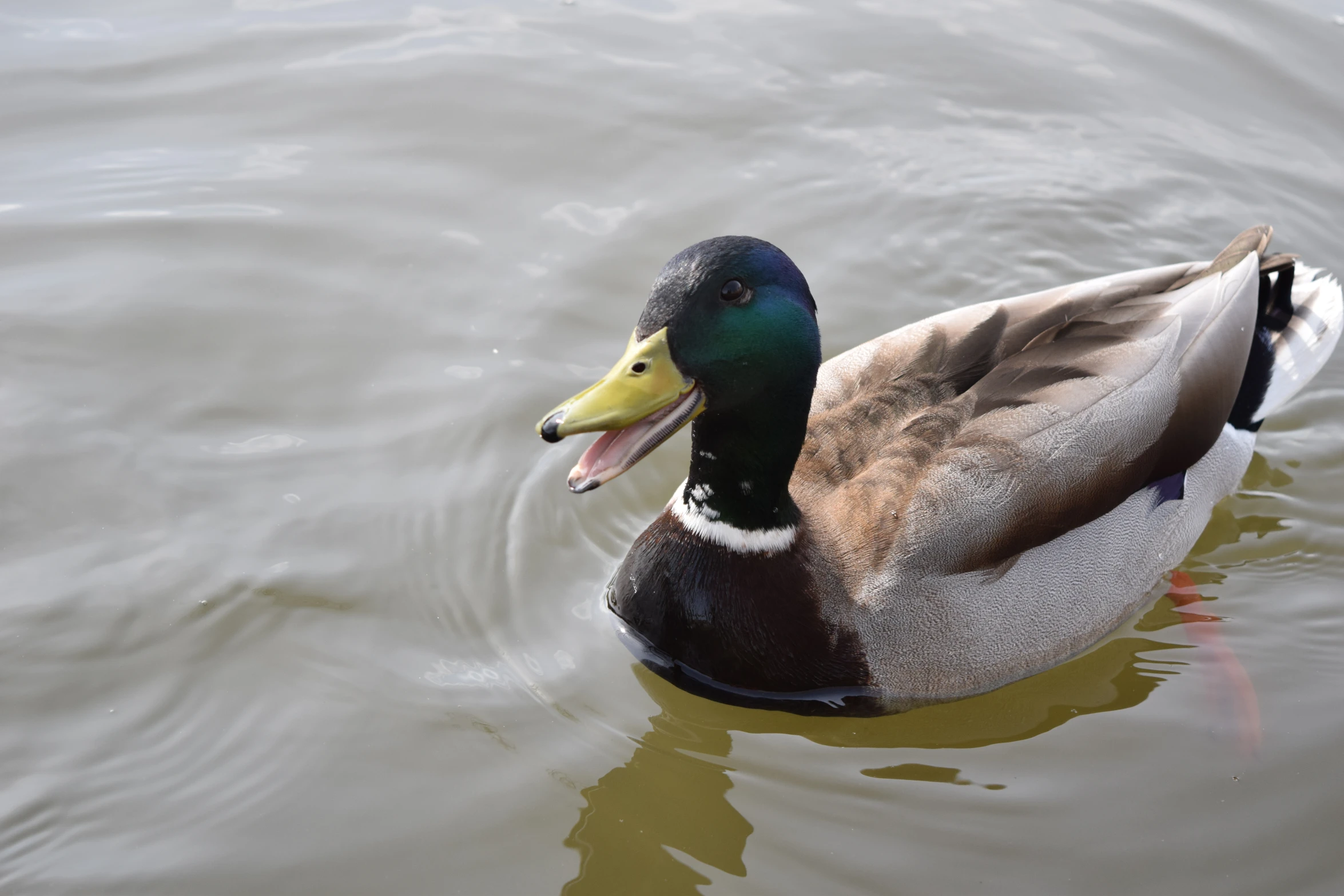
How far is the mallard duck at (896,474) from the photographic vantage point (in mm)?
3668

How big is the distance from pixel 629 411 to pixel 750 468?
526 mm

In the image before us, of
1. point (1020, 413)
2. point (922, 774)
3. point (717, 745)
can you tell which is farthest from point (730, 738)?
point (1020, 413)

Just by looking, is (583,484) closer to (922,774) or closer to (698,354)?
(698,354)

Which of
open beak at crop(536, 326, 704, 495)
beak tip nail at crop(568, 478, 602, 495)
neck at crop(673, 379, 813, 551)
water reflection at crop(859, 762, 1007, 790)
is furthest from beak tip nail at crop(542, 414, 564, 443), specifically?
water reflection at crop(859, 762, 1007, 790)

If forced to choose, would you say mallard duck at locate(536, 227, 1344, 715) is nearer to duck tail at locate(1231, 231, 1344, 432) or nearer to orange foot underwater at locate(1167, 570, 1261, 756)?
orange foot underwater at locate(1167, 570, 1261, 756)

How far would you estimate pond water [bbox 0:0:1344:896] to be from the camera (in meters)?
3.85

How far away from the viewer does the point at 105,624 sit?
14.1 feet

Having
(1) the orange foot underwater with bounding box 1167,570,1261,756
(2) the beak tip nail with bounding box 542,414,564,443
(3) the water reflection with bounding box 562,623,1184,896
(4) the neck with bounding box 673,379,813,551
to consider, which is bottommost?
(3) the water reflection with bounding box 562,623,1184,896

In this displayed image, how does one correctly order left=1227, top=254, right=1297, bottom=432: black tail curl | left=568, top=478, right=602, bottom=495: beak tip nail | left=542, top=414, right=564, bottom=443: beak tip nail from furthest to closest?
left=1227, top=254, right=1297, bottom=432: black tail curl < left=568, top=478, right=602, bottom=495: beak tip nail < left=542, top=414, right=564, bottom=443: beak tip nail

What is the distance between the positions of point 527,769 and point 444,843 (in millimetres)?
364

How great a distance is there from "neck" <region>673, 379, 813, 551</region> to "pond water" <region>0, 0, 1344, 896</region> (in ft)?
2.09

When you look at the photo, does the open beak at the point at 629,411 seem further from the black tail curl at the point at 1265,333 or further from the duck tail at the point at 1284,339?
the duck tail at the point at 1284,339

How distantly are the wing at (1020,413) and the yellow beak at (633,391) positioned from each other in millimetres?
827

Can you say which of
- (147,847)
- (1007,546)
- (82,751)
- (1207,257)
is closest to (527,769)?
(147,847)
